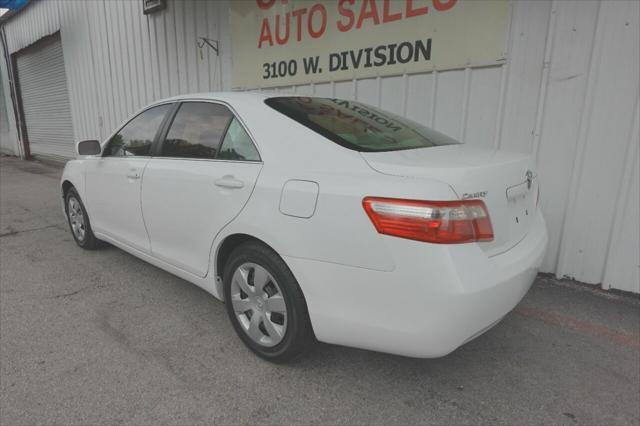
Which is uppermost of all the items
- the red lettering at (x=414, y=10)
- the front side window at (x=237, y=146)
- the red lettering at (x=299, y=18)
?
the red lettering at (x=299, y=18)

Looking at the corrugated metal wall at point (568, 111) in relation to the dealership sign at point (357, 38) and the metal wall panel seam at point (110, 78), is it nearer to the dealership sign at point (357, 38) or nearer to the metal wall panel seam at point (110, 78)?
the dealership sign at point (357, 38)

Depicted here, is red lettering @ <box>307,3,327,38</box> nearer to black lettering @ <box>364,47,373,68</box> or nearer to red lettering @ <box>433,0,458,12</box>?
black lettering @ <box>364,47,373,68</box>

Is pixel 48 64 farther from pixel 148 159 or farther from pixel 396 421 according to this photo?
pixel 396 421

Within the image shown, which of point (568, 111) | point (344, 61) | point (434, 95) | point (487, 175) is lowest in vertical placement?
point (487, 175)

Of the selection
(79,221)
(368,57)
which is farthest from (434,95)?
(79,221)

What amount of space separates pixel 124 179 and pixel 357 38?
296 centimetres

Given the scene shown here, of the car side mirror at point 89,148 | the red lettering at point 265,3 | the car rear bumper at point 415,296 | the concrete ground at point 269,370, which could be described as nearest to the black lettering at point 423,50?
the red lettering at point 265,3

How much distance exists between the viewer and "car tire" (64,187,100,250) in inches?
161

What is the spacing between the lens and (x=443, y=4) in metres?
3.87

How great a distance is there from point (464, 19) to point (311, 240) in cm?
302

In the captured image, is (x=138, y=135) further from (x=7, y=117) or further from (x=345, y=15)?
(x=7, y=117)

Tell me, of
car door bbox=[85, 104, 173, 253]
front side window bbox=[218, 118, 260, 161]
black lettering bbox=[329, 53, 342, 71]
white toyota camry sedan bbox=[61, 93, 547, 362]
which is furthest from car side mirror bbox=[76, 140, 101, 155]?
black lettering bbox=[329, 53, 342, 71]

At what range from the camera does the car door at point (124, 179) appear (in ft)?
10.2

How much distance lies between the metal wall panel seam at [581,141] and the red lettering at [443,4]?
1213 mm
